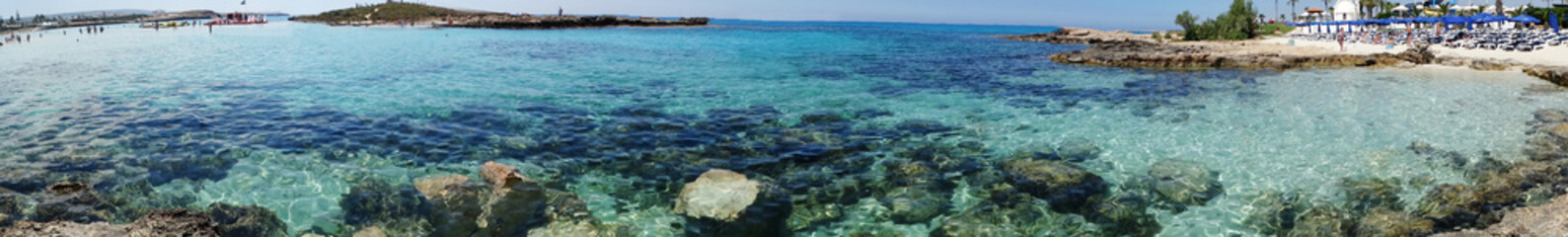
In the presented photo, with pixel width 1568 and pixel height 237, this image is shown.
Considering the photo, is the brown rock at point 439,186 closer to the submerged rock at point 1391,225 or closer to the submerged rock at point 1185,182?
the submerged rock at point 1185,182

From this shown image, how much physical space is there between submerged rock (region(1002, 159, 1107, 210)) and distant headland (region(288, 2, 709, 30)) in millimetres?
111082

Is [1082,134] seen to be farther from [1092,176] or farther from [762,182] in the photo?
[762,182]

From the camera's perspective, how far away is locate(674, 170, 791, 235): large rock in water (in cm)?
951

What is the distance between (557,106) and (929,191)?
12617 millimetres

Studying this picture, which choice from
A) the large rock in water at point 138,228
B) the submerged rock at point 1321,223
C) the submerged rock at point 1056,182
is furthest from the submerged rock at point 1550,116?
the large rock in water at point 138,228

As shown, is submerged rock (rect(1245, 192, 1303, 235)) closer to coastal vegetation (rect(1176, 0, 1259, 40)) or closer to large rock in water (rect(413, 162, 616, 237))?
large rock in water (rect(413, 162, 616, 237))

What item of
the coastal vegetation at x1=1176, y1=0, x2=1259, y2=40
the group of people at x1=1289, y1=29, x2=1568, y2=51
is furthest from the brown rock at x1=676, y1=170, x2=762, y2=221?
the coastal vegetation at x1=1176, y1=0, x2=1259, y2=40

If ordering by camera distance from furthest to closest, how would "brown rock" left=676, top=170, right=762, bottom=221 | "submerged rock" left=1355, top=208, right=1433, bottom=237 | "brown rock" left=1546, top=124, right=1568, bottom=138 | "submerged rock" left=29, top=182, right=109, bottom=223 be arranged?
"brown rock" left=1546, top=124, right=1568, bottom=138, "brown rock" left=676, top=170, right=762, bottom=221, "submerged rock" left=29, top=182, right=109, bottom=223, "submerged rock" left=1355, top=208, right=1433, bottom=237

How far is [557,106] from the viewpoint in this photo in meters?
20.5

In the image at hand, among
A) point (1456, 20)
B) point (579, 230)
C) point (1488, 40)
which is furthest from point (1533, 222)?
point (1456, 20)

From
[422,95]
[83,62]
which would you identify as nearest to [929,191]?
[422,95]

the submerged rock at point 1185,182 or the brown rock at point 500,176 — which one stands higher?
the brown rock at point 500,176

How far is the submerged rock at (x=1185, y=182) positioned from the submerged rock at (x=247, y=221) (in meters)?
12.0

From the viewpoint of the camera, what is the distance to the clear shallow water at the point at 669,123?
454 inches
